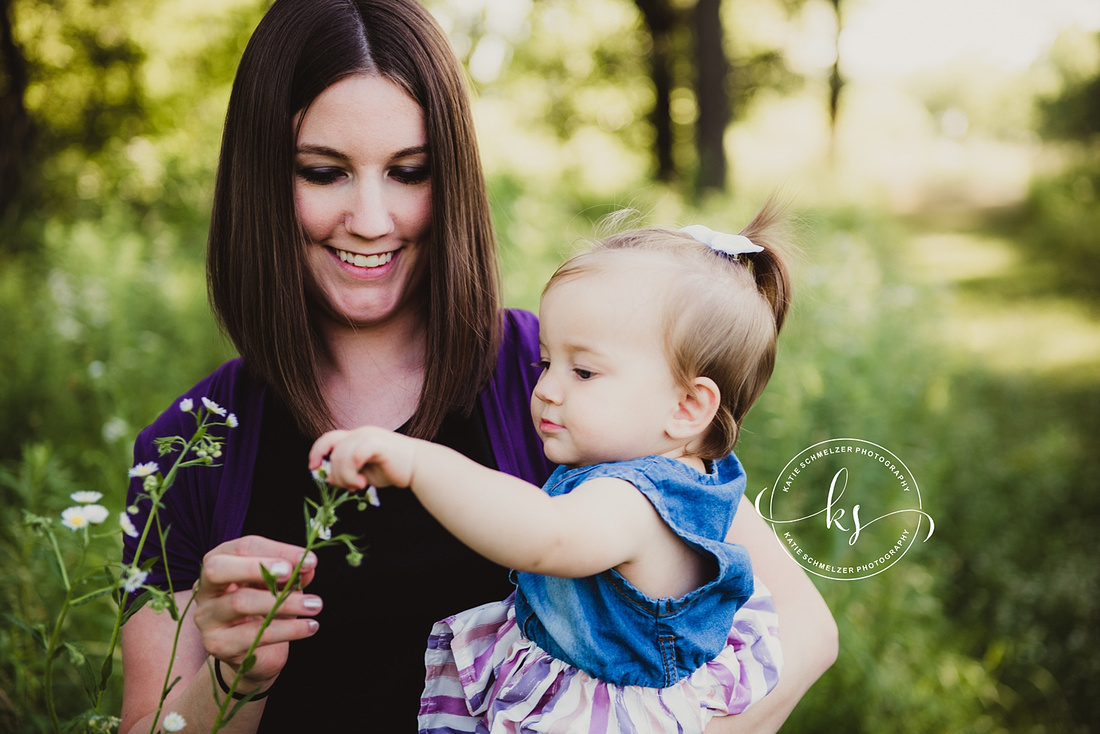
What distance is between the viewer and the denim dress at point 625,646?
48.8 inches

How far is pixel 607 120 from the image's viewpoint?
1838 cm

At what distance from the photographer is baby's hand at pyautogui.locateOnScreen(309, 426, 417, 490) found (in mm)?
977

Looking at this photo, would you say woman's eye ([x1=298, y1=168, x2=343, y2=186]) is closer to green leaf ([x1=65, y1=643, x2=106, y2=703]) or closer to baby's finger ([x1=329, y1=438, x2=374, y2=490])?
baby's finger ([x1=329, y1=438, x2=374, y2=490])

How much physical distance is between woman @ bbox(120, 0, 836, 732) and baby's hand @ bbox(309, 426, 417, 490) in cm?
62

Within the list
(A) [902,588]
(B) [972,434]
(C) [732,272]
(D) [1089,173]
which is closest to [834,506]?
(A) [902,588]

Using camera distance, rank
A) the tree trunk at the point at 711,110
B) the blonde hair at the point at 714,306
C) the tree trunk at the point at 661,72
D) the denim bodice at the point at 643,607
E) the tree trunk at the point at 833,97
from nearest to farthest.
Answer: the denim bodice at the point at 643,607
the blonde hair at the point at 714,306
the tree trunk at the point at 711,110
the tree trunk at the point at 661,72
the tree trunk at the point at 833,97

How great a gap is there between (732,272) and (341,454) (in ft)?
2.55

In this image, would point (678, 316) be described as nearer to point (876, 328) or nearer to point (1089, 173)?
point (876, 328)

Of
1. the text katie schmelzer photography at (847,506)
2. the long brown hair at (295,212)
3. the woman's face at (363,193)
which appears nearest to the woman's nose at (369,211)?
the woman's face at (363,193)

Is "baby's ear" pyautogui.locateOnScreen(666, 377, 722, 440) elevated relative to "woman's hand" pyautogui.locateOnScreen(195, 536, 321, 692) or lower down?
elevated

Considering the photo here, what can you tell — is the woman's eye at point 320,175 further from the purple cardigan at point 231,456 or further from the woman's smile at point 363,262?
the purple cardigan at point 231,456

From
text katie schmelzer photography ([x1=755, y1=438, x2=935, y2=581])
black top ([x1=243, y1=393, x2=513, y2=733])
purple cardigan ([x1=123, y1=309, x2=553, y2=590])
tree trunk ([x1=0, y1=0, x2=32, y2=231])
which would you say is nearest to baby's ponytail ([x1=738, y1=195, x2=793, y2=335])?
purple cardigan ([x1=123, y1=309, x2=553, y2=590])

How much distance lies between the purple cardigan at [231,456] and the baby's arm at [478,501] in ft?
1.82

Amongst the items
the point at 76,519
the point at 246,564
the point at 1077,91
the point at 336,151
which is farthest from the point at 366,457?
the point at 1077,91
